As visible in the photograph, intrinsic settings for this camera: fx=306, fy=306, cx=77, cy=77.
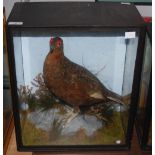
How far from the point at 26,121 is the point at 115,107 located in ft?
1.17

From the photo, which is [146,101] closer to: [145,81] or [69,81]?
[145,81]

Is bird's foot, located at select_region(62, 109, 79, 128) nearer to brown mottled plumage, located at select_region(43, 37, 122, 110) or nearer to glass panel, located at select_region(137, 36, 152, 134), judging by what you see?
brown mottled plumage, located at select_region(43, 37, 122, 110)

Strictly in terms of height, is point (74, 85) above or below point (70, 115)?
above

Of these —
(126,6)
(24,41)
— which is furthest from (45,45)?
(126,6)

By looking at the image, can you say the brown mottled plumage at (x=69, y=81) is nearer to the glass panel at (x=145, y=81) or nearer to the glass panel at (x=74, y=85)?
the glass panel at (x=74, y=85)

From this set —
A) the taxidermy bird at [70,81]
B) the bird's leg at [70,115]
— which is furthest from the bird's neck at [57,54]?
the bird's leg at [70,115]

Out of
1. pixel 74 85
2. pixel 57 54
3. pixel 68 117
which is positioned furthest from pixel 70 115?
pixel 57 54

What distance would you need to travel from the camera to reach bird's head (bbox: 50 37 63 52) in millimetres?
1078

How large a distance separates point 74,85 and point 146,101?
27cm

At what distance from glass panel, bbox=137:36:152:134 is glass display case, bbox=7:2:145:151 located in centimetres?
4

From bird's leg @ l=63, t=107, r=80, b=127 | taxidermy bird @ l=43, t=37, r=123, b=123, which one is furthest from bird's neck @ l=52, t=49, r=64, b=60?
bird's leg @ l=63, t=107, r=80, b=127

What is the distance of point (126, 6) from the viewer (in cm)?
118

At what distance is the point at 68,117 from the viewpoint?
47.9 inches

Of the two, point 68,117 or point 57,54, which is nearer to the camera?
point 57,54
